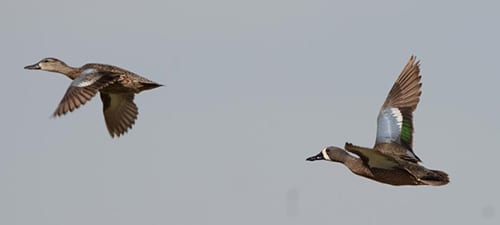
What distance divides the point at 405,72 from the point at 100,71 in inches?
202

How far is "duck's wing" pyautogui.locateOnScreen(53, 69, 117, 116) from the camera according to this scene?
19.4m

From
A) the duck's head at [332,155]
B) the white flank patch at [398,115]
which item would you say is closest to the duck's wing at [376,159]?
the duck's head at [332,155]

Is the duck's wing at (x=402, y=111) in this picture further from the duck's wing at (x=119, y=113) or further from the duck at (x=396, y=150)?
the duck's wing at (x=119, y=113)

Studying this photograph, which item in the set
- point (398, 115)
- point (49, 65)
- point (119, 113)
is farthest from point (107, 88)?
point (398, 115)

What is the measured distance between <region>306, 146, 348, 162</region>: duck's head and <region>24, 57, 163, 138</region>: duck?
3.42 metres

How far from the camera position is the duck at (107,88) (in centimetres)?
1964

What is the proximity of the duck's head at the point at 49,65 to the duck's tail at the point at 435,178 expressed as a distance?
8.06m

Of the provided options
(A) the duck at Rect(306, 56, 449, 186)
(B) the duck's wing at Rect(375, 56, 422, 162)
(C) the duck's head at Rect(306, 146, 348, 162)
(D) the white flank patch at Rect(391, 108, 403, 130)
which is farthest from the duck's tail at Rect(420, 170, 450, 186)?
(D) the white flank patch at Rect(391, 108, 403, 130)

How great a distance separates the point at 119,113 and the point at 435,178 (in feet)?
27.6

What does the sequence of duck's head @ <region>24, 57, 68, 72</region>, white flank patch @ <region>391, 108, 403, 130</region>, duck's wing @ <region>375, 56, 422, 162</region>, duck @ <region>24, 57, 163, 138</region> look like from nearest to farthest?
duck's wing @ <region>375, 56, 422, 162</region>
white flank patch @ <region>391, 108, 403, 130</region>
duck @ <region>24, 57, 163, 138</region>
duck's head @ <region>24, 57, 68, 72</region>

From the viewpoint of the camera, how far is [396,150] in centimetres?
1869

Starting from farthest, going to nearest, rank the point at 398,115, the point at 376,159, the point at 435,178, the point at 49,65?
the point at 49,65, the point at 398,115, the point at 376,159, the point at 435,178

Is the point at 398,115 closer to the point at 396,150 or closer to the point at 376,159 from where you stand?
the point at 396,150

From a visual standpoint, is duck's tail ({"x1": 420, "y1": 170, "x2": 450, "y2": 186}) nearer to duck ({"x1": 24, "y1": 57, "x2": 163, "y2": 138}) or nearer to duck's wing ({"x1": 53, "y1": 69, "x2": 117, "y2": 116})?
duck ({"x1": 24, "y1": 57, "x2": 163, "y2": 138})
